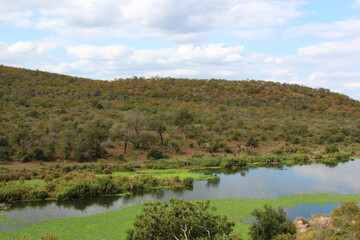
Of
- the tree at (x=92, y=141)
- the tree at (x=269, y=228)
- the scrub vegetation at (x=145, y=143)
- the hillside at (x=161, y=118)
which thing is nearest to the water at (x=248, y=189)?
the scrub vegetation at (x=145, y=143)

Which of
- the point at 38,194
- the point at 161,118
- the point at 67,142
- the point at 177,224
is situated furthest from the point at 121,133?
the point at 177,224

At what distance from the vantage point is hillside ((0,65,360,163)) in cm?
3291

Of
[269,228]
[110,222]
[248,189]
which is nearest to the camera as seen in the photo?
[269,228]

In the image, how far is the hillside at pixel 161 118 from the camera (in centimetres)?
3291

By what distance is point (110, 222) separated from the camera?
1692 centimetres

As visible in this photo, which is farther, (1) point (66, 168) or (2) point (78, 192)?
(1) point (66, 168)

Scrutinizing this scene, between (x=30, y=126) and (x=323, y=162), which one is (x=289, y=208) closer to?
(x=323, y=162)

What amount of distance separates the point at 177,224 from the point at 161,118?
29817mm

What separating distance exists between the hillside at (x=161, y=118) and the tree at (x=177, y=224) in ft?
69.5

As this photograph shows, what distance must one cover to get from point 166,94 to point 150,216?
207 feet

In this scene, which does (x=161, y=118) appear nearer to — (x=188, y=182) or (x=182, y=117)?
(x=182, y=117)

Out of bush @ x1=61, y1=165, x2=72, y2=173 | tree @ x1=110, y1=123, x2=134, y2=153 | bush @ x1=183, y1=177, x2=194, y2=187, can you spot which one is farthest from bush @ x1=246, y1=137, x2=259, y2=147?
bush @ x1=61, y1=165, x2=72, y2=173

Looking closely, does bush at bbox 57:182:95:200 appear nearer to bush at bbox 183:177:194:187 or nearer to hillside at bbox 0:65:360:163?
bush at bbox 183:177:194:187

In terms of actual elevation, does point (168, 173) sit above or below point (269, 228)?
below
